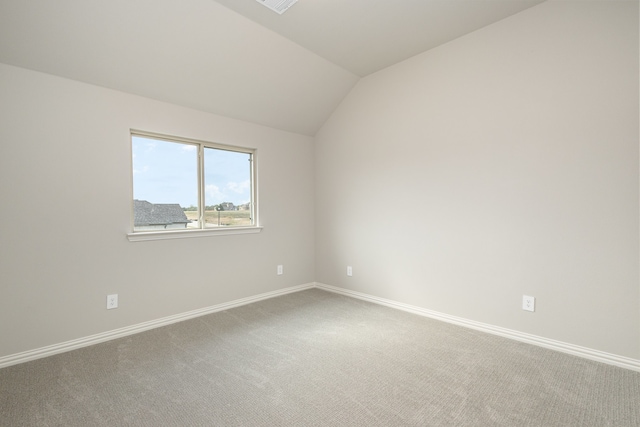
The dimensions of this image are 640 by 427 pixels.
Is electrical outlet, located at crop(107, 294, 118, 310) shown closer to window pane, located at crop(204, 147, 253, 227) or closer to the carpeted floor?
the carpeted floor

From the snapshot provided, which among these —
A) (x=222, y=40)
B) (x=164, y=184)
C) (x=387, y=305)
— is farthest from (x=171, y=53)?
(x=387, y=305)

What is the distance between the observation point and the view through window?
2.86 m

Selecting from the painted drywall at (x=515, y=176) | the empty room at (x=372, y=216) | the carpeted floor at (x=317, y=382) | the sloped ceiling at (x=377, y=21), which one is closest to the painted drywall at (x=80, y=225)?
the empty room at (x=372, y=216)

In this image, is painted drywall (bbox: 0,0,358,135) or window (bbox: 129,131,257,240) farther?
window (bbox: 129,131,257,240)

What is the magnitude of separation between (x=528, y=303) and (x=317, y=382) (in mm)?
1854

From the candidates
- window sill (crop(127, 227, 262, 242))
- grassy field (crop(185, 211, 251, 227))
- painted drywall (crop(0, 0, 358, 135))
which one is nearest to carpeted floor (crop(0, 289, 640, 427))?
window sill (crop(127, 227, 262, 242))

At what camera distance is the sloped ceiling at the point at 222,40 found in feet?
6.87

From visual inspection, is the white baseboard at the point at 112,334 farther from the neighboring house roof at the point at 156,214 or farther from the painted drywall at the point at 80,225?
the neighboring house roof at the point at 156,214

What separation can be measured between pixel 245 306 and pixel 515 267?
2726 millimetres

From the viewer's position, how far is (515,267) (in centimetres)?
257

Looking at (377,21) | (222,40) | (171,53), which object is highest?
(377,21)

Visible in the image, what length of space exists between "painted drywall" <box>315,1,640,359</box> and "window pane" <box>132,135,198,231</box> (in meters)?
1.93

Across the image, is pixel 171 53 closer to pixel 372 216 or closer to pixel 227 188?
pixel 227 188

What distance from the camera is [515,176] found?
101 inches
